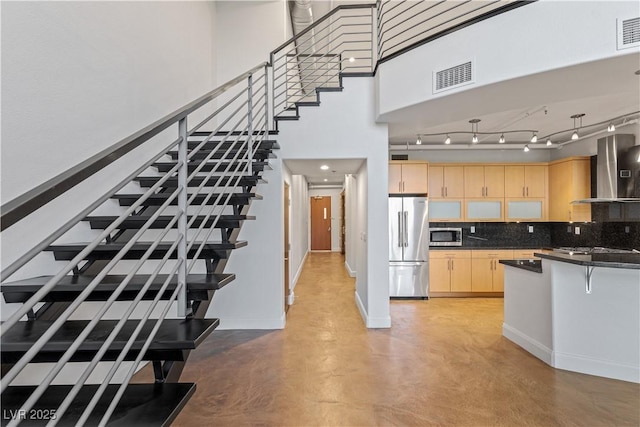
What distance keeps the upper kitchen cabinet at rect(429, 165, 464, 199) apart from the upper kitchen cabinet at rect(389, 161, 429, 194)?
12.9 inches

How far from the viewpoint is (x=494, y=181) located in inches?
230

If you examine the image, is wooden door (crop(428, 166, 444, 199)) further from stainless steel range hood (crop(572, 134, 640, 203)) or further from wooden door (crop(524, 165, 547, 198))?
stainless steel range hood (crop(572, 134, 640, 203))

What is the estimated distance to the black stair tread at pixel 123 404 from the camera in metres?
1.15

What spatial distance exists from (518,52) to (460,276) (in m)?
4.04

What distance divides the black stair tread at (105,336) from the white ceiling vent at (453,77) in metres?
2.84

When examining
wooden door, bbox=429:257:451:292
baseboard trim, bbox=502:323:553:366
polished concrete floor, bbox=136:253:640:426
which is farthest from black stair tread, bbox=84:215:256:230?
wooden door, bbox=429:257:451:292

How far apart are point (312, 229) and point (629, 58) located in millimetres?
10735

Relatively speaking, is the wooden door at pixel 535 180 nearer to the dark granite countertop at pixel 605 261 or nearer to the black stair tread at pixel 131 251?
the dark granite countertop at pixel 605 261

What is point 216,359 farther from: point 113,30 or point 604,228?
point 604,228

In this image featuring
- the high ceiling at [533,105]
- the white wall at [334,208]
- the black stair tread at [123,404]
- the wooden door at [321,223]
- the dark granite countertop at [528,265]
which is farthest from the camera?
the wooden door at [321,223]

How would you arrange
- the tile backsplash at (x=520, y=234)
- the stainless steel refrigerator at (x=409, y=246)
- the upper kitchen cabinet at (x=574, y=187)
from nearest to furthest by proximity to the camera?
1. the upper kitchen cabinet at (x=574, y=187)
2. the stainless steel refrigerator at (x=409, y=246)
3. the tile backsplash at (x=520, y=234)

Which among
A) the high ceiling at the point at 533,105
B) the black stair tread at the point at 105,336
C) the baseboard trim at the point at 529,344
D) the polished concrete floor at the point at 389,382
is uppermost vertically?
the high ceiling at the point at 533,105

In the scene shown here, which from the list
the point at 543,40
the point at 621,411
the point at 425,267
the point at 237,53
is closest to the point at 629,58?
the point at 543,40

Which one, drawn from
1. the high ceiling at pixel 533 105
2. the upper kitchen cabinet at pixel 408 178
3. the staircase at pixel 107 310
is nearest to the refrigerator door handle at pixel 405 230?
the upper kitchen cabinet at pixel 408 178
